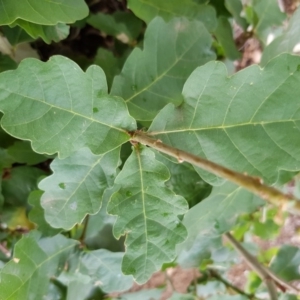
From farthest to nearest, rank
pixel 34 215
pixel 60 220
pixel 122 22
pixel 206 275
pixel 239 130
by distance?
pixel 206 275 → pixel 122 22 → pixel 34 215 → pixel 60 220 → pixel 239 130

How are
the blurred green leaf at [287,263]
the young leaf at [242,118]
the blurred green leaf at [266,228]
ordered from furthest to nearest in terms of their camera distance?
the blurred green leaf at [266,228] < the blurred green leaf at [287,263] < the young leaf at [242,118]

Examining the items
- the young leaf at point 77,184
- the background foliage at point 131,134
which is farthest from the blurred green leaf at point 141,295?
the young leaf at point 77,184

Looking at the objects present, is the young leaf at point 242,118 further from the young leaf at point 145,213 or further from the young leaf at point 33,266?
the young leaf at point 33,266

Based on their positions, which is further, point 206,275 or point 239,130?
point 206,275

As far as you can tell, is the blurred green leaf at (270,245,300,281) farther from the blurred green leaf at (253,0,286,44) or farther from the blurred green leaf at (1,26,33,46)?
the blurred green leaf at (1,26,33,46)

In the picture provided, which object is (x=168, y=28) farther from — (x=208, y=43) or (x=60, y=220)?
(x=60, y=220)

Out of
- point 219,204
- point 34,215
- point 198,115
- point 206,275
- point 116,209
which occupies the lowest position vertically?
point 206,275

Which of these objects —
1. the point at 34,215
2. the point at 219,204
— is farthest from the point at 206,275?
the point at 34,215
